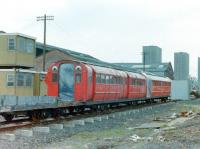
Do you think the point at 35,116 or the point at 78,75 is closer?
the point at 35,116

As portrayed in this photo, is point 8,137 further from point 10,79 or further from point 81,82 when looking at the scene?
point 10,79

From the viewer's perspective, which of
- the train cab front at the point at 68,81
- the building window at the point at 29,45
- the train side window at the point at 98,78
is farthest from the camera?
the building window at the point at 29,45

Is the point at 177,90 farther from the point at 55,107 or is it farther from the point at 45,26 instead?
the point at 55,107

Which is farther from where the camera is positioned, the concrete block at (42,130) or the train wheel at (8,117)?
the train wheel at (8,117)

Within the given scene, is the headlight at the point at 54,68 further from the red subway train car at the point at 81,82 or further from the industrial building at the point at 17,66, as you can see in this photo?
the industrial building at the point at 17,66

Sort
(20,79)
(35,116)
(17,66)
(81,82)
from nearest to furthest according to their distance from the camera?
(35,116)
(81,82)
(20,79)
(17,66)

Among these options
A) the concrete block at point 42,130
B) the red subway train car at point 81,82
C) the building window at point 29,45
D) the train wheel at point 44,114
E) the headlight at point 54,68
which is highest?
the building window at point 29,45

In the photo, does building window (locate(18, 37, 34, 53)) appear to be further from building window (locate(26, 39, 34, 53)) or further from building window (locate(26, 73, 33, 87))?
building window (locate(26, 73, 33, 87))

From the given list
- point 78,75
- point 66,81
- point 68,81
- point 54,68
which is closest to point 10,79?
point 54,68

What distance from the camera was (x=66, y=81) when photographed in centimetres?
2745

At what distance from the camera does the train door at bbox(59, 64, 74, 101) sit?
2711 centimetres

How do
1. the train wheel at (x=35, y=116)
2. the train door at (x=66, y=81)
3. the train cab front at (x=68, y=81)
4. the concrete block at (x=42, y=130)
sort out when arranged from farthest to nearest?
1. the train door at (x=66, y=81)
2. the train cab front at (x=68, y=81)
3. the train wheel at (x=35, y=116)
4. the concrete block at (x=42, y=130)

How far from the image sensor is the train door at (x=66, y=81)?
2711 centimetres

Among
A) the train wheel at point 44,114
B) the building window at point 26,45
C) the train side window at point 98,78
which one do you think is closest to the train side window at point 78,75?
the train side window at point 98,78
